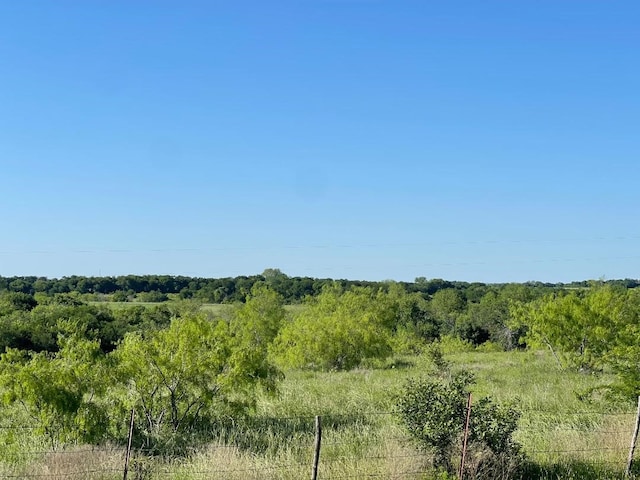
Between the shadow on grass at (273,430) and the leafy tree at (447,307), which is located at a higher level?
the leafy tree at (447,307)

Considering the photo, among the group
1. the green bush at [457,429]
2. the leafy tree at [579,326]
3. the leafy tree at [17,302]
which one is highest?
the leafy tree at [579,326]

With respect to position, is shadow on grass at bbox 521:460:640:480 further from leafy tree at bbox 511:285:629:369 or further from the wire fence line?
leafy tree at bbox 511:285:629:369

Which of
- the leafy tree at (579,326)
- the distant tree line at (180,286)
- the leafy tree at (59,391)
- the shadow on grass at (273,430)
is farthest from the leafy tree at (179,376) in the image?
the distant tree line at (180,286)

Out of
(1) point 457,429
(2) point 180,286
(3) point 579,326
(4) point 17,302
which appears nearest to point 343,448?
(1) point 457,429

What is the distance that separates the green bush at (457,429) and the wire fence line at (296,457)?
34cm

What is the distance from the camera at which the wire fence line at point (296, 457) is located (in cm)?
905

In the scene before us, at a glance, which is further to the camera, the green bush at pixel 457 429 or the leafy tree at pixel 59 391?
the leafy tree at pixel 59 391

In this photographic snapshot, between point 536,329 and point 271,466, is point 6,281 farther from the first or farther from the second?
point 271,466

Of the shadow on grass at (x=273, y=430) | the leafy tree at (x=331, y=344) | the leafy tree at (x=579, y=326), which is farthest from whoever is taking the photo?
the leafy tree at (x=331, y=344)

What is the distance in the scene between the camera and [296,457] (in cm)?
1042

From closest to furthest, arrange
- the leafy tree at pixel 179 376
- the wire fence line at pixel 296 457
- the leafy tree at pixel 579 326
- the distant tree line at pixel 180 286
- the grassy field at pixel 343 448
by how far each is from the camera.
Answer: the wire fence line at pixel 296 457 → the grassy field at pixel 343 448 → the leafy tree at pixel 179 376 → the leafy tree at pixel 579 326 → the distant tree line at pixel 180 286

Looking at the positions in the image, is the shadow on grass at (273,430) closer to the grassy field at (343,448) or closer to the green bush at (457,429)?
the grassy field at (343,448)

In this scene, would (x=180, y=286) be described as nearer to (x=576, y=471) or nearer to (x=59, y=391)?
(x=59, y=391)

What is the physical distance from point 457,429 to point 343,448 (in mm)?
2569
